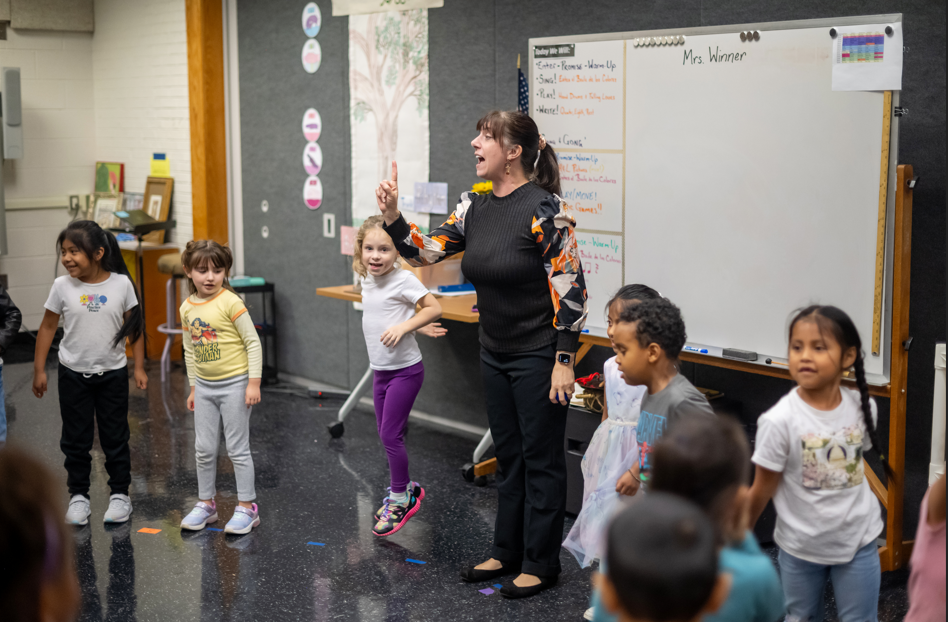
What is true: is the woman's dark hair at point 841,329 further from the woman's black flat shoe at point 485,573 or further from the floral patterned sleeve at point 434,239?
the woman's black flat shoe at point 485,573

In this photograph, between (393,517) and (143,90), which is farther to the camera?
(143,90)

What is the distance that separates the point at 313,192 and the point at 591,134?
7.85ft

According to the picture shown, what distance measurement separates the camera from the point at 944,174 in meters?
3.02

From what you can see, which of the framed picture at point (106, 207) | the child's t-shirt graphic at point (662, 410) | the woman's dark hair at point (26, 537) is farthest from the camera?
the framed picture at point (106, 207)

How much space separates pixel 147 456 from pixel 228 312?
1.39 m

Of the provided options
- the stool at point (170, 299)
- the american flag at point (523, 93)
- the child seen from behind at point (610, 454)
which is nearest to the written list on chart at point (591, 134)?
the american flag at point (523, 93)

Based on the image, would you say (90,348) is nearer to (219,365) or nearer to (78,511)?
(219,365)

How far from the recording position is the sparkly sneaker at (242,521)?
337cm

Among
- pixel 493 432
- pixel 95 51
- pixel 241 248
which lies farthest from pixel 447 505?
pixel 95 51

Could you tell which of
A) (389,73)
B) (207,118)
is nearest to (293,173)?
(207,118)

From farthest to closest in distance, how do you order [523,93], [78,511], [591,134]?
→ 1. [523,93]
2. [591,134]
3. [78,511]

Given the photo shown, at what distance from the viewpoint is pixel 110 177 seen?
22.9 feet

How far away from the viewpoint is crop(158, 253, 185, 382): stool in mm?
5816

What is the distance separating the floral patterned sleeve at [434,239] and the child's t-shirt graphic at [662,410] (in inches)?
39.2
